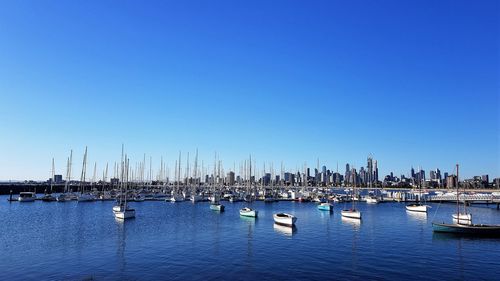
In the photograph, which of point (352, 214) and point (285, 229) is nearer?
point (285, 229)

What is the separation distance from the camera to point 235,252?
49.1 metres

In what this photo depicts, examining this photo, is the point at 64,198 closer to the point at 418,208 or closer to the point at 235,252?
the point at 235,252

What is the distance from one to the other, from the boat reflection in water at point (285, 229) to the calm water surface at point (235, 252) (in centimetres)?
21

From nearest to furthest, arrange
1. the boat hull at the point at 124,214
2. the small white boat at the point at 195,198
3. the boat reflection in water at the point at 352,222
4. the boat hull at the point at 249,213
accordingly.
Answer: the boat reflection in water at the point at 352,222 → the boat hull at the point at 124,214 → the boat hull at the point at 249,213 → the small white boat at the point at 195,198

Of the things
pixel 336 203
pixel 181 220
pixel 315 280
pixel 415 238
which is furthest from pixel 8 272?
pixel 336 203

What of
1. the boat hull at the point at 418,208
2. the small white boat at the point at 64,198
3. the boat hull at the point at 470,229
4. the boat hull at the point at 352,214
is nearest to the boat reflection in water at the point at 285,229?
the boat hull at the point at 352,214

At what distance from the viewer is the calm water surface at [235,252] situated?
3825 cm

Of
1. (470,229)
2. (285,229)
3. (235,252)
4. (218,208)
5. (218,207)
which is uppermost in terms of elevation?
(470,229)

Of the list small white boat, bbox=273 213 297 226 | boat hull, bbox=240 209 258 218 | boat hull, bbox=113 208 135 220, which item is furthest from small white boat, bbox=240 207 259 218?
boat hull, bbox=113 208 135 220

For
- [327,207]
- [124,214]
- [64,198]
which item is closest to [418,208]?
[327,207]

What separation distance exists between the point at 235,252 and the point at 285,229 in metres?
24.5

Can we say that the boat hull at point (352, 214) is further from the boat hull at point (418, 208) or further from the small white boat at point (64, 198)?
the small white boat at point (64, 198)

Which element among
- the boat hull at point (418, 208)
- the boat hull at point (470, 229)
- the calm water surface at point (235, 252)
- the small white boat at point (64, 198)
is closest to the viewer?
the calm water surface at point (235, 252)

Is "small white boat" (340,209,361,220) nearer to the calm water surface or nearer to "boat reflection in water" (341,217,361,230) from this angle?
"boat reflection in water" (341,217,361,230)
